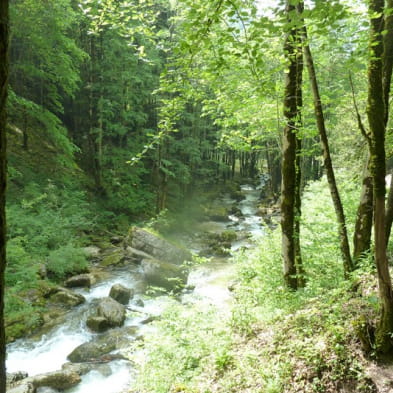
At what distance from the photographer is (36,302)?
9.19m

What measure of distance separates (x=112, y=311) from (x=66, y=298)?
1690 mm

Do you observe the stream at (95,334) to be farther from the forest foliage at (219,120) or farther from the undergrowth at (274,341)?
the undergrowth at (274,341)

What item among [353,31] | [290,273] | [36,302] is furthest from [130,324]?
[353,31]

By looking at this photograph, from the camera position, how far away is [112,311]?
9.14 metres

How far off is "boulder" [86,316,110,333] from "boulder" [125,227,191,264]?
5.09 meters

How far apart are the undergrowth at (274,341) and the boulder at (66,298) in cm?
467

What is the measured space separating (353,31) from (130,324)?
8.53 m

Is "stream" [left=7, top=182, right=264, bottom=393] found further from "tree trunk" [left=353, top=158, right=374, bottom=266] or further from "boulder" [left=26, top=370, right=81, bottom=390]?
"tree trunk" [left=353, top=158, right=374, bottom=266]

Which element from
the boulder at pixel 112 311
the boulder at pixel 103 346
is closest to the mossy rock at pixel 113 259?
the boulder at pixel 112 311

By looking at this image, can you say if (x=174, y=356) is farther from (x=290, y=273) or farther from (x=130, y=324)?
(x=130, y=324)

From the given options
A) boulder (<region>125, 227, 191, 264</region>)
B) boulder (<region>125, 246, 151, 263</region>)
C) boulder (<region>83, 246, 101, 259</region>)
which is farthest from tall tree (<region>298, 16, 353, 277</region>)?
boulder (<region>83, 246, 101, 259</region>)

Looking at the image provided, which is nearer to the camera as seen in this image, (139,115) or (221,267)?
(221,267)

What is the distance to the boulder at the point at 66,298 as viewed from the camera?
9.67 metres

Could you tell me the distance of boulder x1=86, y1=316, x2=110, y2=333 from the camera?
8.63 m
